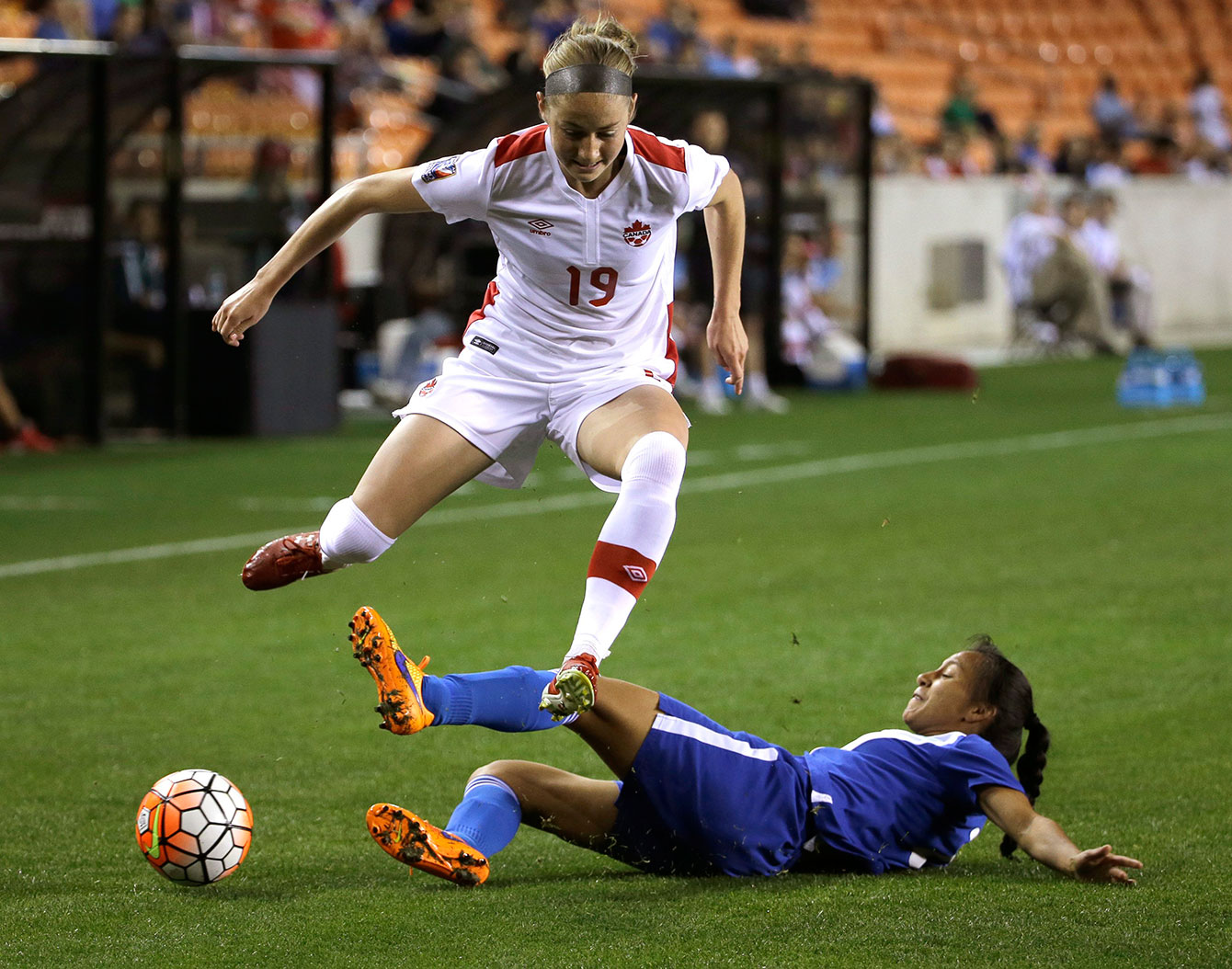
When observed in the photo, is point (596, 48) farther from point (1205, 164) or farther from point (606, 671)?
point (1205, 164)

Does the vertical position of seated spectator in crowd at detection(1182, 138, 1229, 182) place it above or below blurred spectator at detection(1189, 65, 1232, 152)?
below

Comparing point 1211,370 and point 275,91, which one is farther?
point 1211,370

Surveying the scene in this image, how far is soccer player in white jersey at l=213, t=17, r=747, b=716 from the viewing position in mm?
4863

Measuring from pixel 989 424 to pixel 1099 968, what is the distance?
42.0ft

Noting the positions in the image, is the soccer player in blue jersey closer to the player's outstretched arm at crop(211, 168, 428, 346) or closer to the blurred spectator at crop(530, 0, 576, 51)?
the player's outstretched arm at crop(211, 168, 428, 346)

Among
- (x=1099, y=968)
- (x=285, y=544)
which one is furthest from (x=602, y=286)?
(x=1099, y=968)

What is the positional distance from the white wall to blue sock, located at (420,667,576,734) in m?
19.0

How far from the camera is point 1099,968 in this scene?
397 cm

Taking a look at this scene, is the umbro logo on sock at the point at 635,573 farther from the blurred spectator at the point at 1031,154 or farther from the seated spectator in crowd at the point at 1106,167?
the blurred spectator at the point at 1031,154

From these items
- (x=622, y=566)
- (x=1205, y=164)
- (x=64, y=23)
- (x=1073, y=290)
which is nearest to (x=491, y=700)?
(x=622, y=566)

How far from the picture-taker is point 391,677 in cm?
467

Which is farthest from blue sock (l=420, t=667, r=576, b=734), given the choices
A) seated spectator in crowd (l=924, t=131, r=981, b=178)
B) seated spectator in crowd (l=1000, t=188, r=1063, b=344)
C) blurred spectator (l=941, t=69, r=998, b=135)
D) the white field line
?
blurred spectator (l=941, t=69, r=998, b=135)

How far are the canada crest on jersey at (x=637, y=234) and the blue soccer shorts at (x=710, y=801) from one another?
47.9 inches

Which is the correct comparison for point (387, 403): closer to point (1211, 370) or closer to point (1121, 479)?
point (1121, 479)
